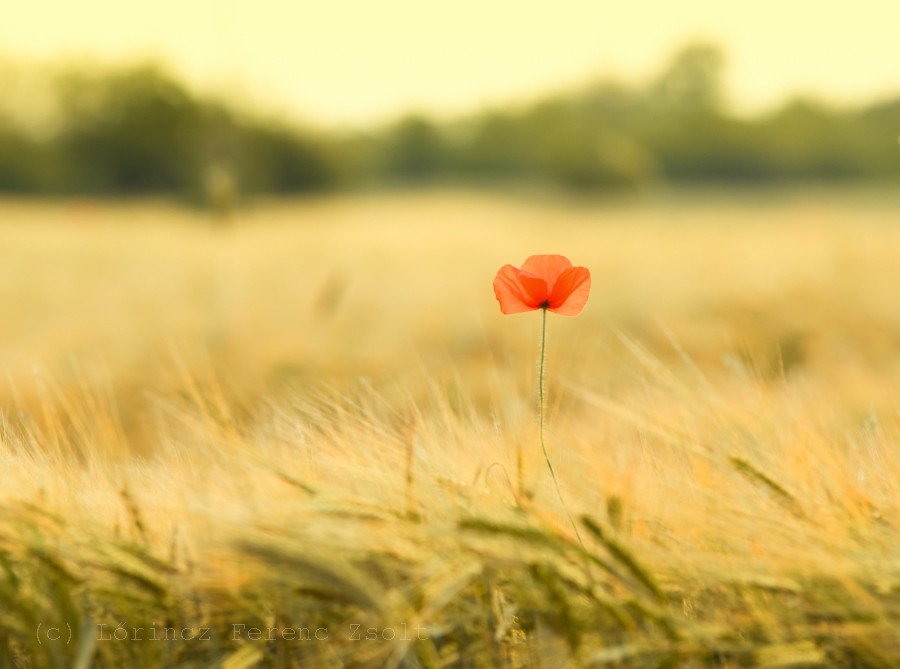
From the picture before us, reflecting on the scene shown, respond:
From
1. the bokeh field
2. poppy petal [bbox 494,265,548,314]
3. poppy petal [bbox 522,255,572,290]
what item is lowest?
the bokeh field

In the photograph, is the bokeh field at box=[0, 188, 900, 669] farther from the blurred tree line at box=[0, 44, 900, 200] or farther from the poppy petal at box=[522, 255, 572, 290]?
the blurred tree line at box=[0, 44, 900, 200]

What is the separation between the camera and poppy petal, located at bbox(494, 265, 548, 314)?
3.33 feet

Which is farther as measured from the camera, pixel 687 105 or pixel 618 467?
pixel 687 105

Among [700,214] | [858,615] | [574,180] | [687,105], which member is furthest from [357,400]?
[687,105]

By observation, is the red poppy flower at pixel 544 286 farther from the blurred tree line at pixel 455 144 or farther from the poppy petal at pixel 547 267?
the blurred tree line at pixel 455 144

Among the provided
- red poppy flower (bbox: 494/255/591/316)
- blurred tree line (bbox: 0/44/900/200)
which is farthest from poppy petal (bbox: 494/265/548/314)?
blurred tree line (bbox: 0/44/900/200)

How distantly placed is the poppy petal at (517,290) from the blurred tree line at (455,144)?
15406mm

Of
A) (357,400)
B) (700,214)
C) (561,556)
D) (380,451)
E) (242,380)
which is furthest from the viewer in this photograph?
(700,214)

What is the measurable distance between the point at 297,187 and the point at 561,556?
21.2 meters

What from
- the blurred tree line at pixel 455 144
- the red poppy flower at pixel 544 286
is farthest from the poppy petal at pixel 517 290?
the blurred tree line at pixel 455 144

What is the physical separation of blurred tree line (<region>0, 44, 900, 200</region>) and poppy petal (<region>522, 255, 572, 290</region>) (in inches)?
606

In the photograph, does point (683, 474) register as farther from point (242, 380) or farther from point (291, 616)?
point (242, 380)

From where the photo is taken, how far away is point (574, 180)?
21406 mm

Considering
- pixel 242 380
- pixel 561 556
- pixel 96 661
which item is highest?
pixel 561 556
